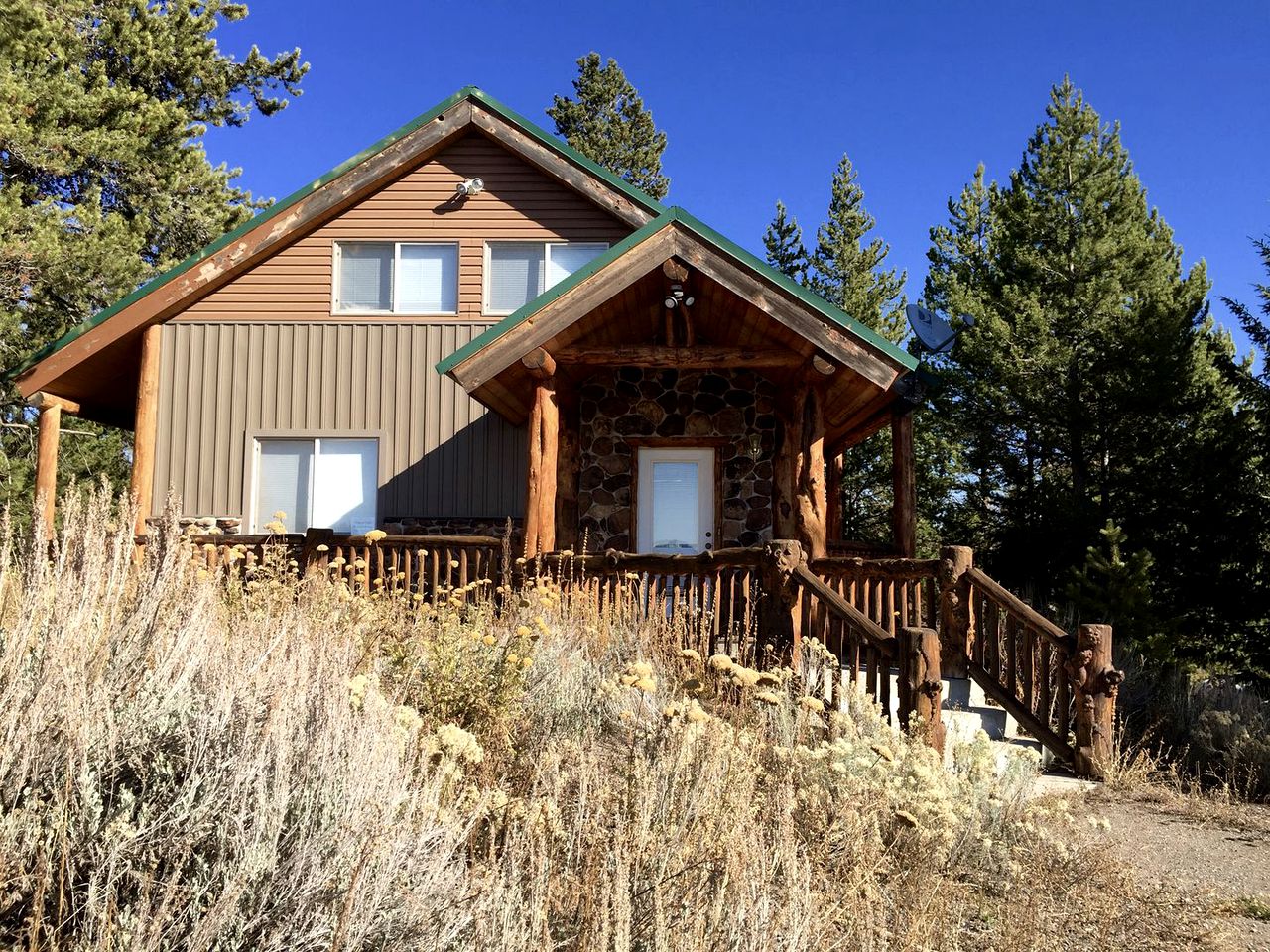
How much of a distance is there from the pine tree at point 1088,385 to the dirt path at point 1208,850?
30.8 ft

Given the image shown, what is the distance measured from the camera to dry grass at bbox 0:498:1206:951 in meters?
2.64

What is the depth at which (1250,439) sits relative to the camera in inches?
632

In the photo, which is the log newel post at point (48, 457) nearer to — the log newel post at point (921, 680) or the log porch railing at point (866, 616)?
the log porch railing at point (866, 616)

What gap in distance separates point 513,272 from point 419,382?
80.2 inches

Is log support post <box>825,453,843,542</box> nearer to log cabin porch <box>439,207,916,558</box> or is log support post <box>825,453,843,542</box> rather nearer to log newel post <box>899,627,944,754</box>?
log cabin porch <box>439,207,916,558</box>

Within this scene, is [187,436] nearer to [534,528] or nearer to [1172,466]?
[534,528]

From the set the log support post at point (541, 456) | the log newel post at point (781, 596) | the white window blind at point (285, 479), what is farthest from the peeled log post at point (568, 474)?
the log newel post at point (781, 596)

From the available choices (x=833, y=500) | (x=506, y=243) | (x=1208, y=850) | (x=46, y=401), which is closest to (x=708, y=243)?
(x=506, y=243)

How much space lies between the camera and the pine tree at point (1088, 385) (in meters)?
17.4

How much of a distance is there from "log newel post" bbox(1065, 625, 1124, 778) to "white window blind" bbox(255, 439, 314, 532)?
10.0 metres

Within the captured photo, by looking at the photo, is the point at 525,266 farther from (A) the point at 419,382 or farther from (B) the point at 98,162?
(B) the point at 98,162

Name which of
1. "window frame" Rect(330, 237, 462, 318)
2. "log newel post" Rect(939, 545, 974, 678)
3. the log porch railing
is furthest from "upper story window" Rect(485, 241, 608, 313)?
"log newel post" Rect(939, 545, 974, 678)

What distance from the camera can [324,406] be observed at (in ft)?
45.2

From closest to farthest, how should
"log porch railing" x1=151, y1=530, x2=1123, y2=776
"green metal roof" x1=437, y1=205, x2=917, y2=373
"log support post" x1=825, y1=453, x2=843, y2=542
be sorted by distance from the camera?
"log porch railing" x1=151, y1=530, x2=1123, y2=776
"green metal roof" x1=437, y1=205, x2=917, y2=373
"log support post" x1=825, y1=453, x2=843, y2=542
